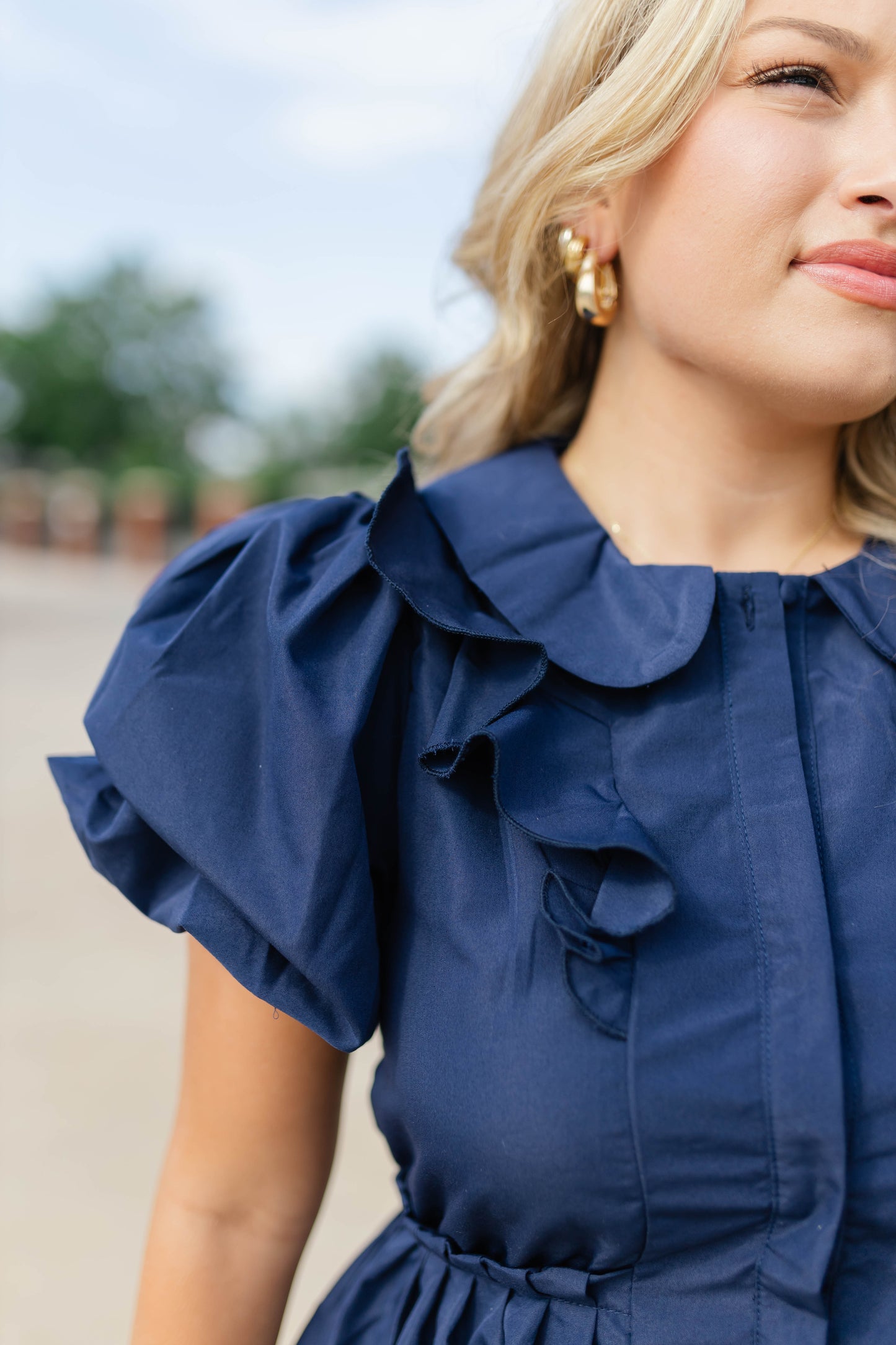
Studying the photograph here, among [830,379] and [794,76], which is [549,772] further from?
[794,76]

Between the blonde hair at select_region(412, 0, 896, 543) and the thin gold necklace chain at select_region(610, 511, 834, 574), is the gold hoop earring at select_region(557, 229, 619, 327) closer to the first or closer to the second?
the blonde hair at select_region(412, 0, 896, 543)

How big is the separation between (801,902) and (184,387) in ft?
149

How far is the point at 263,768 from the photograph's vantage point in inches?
46.8

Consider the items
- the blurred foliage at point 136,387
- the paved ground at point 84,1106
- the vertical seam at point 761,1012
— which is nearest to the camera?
the vertical seam at point 761,1012

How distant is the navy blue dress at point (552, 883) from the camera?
105cm

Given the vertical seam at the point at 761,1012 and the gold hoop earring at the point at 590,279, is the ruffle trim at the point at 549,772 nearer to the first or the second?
the vertical seam at the point at 761,1012

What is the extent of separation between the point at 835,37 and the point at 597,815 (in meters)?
0.77

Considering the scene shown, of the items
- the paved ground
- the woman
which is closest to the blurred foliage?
the paved ground

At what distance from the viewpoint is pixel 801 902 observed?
1.10m

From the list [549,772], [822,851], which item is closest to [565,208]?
[549,772]

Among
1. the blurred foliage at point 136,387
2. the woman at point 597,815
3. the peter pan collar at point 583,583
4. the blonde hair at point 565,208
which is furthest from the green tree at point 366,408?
the woman at point 597,815

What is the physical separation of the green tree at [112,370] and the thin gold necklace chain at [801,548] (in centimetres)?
4158

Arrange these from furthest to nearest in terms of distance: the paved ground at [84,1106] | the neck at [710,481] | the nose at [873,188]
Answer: the paved ground at [84,1106] → the neck at [710,481] → the nose at [873,188]

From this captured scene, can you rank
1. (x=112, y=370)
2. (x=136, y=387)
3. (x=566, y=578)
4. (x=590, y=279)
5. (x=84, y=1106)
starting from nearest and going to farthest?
(x=566, y=578)
(x=590, y=279)
(x=84, y=1106)
(x=112, y=370)
(x=136, y=387)
